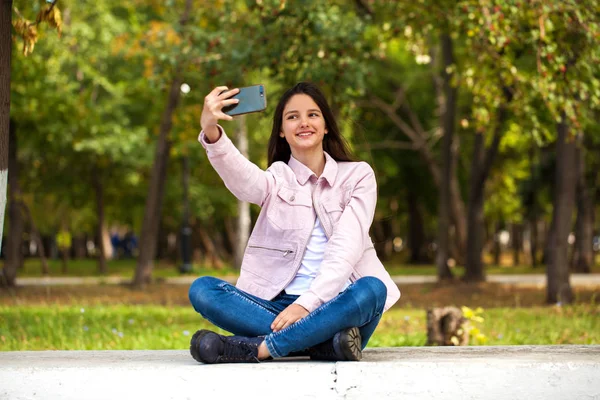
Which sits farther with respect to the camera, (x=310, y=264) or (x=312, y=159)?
(x=312, y=159)

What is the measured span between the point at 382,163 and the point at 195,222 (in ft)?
30.1

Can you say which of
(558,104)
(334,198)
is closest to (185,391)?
(334,198)

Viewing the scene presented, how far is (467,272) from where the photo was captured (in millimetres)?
21016

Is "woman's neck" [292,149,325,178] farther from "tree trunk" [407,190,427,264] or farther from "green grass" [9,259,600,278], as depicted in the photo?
"tree trunk" [407,190,427,264]

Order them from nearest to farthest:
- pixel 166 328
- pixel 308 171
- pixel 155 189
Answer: pixel 308 171 < pixel 166 328 < pixel 155 189

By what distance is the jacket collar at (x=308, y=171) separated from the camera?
204 inches

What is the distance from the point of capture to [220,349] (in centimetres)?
474

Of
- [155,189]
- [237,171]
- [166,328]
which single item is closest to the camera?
[237,171]

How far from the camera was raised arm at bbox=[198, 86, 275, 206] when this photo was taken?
4738mm

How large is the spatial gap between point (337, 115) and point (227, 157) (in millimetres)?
11000

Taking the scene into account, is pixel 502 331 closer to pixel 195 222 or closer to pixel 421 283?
pixel 421 283

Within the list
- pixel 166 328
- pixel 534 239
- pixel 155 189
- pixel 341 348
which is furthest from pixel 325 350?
pixel 534 239

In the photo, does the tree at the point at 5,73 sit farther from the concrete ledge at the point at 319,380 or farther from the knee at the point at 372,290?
the knee at the point at 372,290

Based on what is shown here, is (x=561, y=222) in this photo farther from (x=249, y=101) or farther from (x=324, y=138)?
(x=249, y=101)
